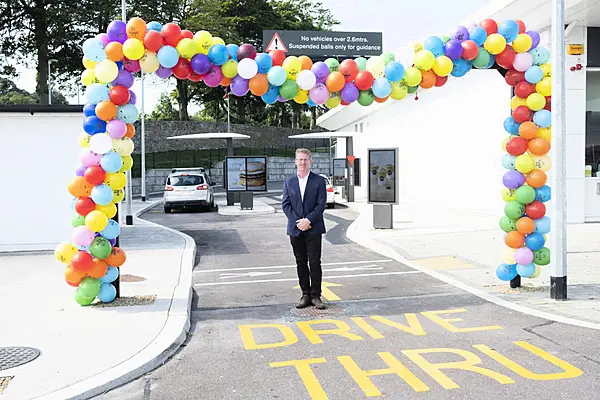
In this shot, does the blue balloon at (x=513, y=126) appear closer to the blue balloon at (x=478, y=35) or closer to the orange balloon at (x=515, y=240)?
the blue balloon at (x=478, y=35)

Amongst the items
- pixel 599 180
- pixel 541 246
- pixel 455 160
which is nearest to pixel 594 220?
pixel 599 180

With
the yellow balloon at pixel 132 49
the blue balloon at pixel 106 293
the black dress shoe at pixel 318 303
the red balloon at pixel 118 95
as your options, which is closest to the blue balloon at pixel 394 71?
the black dress shoe at pixel 318 303

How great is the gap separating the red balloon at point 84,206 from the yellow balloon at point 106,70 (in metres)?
1.45

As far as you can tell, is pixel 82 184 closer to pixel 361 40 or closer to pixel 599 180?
pixel 599 180

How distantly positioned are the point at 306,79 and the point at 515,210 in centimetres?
333

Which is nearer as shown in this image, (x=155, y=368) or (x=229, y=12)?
(x=155, y=368)

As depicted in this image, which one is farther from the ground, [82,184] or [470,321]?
[82,184]

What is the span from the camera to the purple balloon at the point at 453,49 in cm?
799

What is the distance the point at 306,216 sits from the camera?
7426mm

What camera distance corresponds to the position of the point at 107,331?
6.35 meters

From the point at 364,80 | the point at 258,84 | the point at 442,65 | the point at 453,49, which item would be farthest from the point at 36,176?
the point at 453,49

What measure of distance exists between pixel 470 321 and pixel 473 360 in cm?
140

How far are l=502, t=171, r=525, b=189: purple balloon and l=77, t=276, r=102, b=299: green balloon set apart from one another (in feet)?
18.1

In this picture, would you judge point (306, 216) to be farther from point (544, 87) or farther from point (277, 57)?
point (544, 87)
